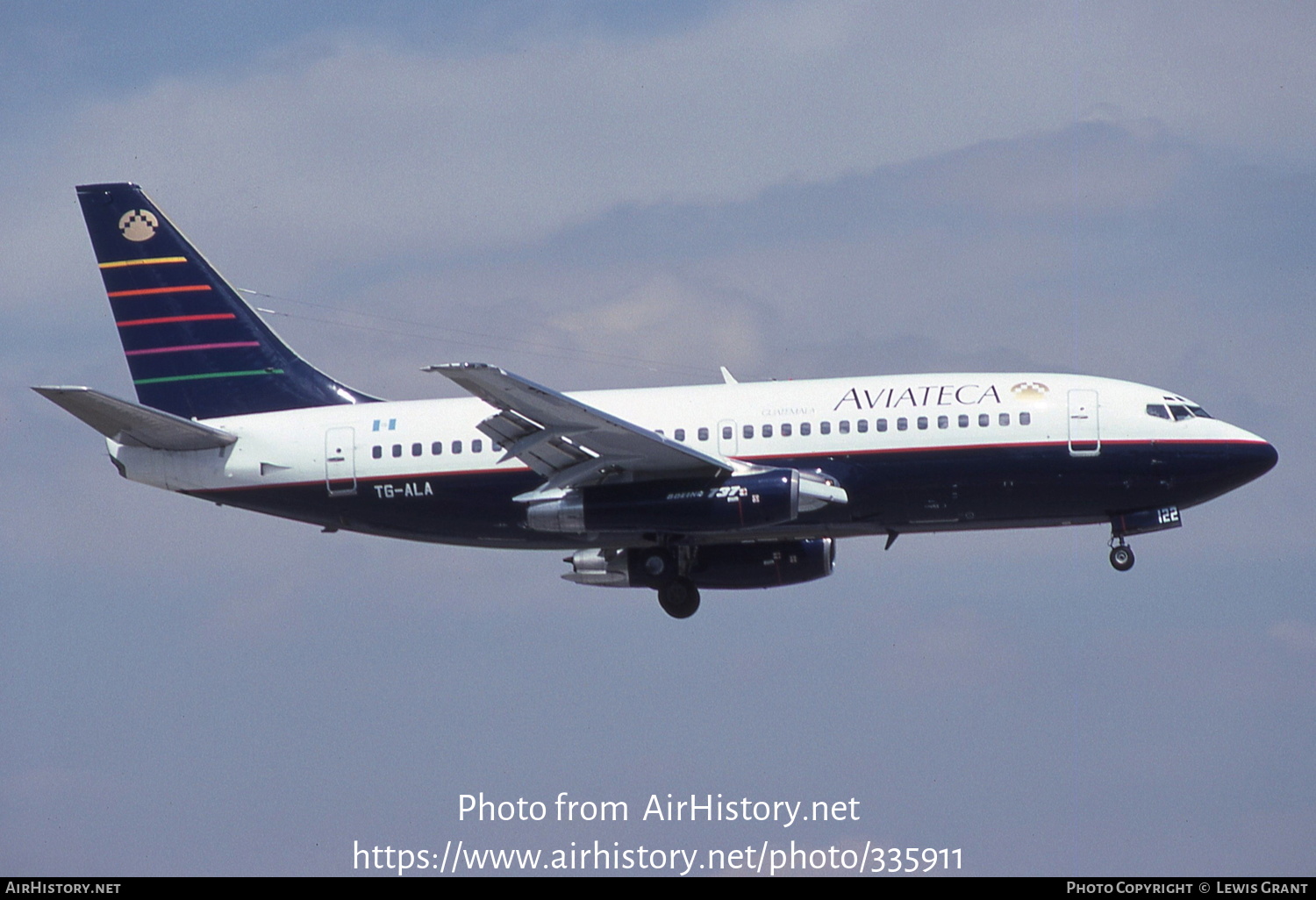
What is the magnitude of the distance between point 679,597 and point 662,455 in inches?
222

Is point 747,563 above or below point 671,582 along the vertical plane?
above

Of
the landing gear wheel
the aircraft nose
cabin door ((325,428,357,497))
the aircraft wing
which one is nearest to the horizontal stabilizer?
cabin door ((325,428,357,497))

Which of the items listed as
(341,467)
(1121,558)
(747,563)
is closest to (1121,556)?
(1121,558)

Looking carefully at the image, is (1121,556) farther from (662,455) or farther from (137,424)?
(137,424)

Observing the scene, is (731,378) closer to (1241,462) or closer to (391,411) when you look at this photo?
(391,411)

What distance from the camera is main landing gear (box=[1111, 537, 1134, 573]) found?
1678 inches

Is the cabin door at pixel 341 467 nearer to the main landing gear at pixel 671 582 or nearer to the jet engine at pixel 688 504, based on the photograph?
the jet engine at pixel 688 504

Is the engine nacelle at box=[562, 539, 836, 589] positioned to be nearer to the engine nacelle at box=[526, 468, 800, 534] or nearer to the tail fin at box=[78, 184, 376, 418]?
the engine nacelle at box=[526, 468, 800, 534]

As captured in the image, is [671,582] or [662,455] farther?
[671,582]

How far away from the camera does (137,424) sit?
1764 inches

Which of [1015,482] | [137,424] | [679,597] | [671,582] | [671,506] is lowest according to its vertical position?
[679,597]

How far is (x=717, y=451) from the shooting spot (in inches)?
1725

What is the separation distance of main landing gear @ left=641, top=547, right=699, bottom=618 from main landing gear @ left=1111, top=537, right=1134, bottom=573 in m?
10.9

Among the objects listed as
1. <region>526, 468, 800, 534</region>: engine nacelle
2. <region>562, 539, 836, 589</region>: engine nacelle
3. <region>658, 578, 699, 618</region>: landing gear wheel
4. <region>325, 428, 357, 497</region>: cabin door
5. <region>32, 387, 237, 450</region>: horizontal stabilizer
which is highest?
<region>32, 387, 237, 450</region>: horizontal stabilizer
